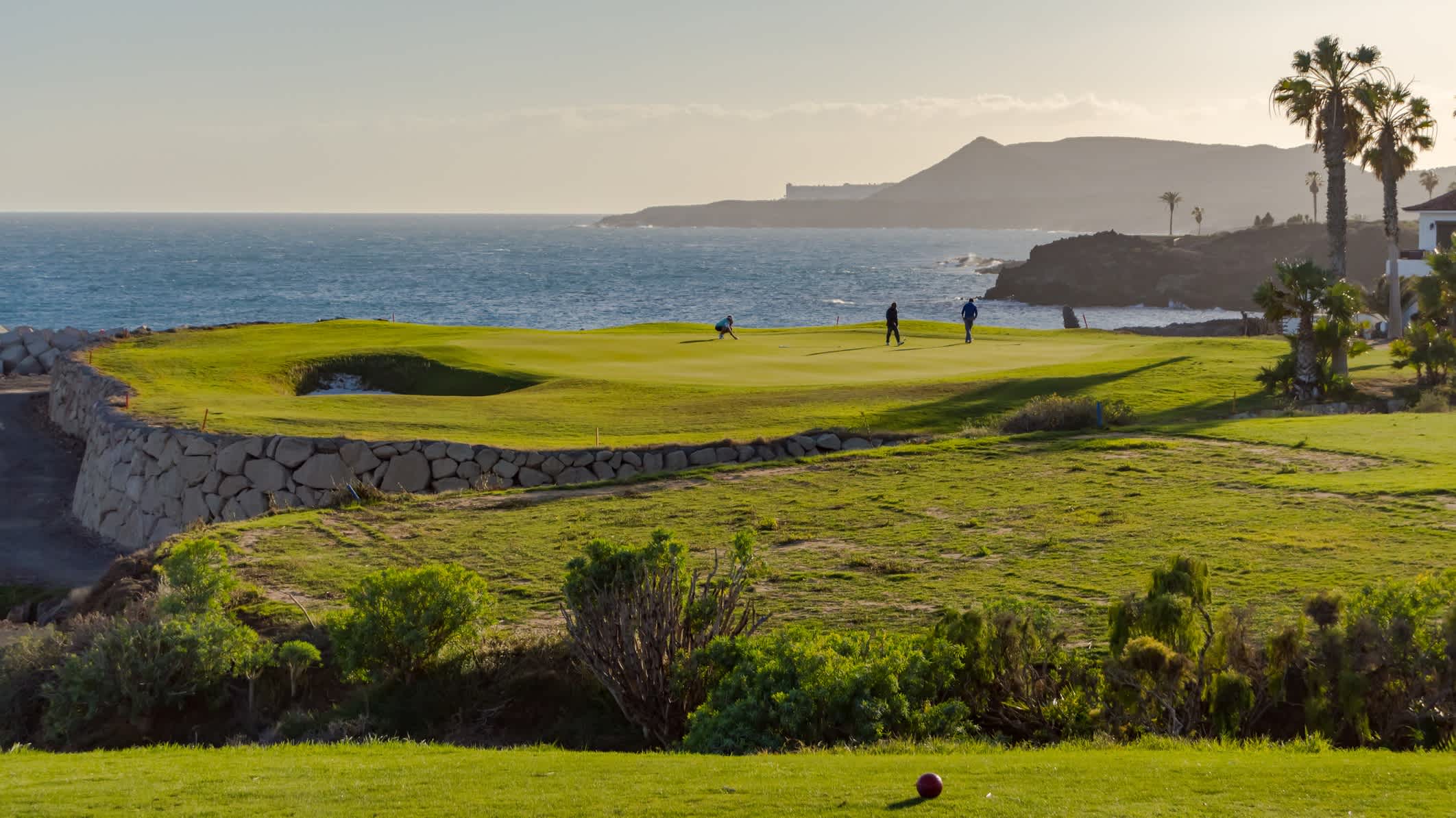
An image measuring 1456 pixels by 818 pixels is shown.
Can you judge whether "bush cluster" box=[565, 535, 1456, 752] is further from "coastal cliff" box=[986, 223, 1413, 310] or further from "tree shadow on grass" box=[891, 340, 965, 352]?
"coastal cliff" box=[986, 223, 1413, 310]

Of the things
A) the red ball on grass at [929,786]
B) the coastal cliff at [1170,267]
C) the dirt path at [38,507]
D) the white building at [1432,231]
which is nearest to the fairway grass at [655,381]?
the dirt path at [38,507]

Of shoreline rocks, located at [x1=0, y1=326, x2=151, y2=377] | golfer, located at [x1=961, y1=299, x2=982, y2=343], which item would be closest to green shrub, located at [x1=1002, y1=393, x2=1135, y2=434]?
golfer, located at [x1=961, y1=299, x2=982, y2=343]

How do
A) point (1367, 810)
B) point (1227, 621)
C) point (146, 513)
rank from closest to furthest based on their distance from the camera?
point (1367, 810)
point (1227, 621)
point (146, 513)

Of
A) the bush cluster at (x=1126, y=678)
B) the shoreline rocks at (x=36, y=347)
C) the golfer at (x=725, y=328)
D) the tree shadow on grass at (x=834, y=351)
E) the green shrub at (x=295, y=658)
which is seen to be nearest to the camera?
the bush cluster at (x=1126, y=678)

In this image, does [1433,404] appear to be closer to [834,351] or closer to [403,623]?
[834,351]

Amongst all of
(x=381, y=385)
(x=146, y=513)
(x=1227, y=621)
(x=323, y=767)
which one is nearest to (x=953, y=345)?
(x=381, y=385)

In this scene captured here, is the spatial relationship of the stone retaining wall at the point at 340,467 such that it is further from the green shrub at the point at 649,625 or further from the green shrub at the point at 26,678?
the green shrub at the point at 649,625

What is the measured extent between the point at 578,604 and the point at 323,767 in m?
2.89

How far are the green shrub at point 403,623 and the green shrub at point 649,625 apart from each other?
1262mm

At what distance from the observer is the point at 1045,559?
1467 cm

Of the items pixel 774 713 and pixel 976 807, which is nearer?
pixel 976 807

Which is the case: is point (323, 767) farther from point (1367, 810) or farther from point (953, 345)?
point (953, 345)

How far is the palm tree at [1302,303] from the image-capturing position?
92.5 ft

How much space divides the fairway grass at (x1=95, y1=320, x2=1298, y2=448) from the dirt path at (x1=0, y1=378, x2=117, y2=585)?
8.01ft
